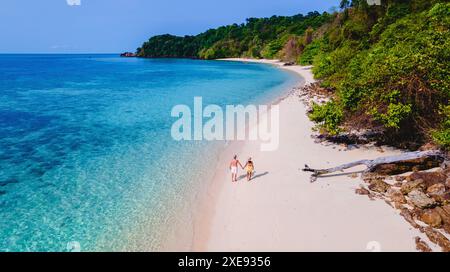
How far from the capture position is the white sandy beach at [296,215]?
9.02 metres

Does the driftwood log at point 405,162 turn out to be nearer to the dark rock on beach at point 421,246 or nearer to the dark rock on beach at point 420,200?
the dark rock on beach at point 420,200

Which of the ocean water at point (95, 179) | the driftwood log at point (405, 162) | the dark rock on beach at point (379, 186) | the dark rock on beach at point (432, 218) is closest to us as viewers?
the dark rock on beach at point (432, 218)

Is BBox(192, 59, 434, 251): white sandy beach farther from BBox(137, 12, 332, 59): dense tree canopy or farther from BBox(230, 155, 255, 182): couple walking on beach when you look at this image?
BBox(137, 12, 332, 59): dense tree canopy

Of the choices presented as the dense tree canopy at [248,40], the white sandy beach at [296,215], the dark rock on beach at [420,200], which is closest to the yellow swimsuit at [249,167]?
the white sandy beach at [296,215]

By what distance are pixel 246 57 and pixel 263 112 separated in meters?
125

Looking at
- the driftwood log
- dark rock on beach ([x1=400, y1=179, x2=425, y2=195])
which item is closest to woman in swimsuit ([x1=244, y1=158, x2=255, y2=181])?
the driftwood log

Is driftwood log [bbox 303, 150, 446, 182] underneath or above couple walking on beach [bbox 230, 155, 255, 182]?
above

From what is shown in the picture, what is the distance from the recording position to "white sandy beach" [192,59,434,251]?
902cm

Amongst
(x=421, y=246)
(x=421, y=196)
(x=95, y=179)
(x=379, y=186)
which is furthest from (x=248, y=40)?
(x=421, y=246)

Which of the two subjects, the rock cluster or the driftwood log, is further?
the driftwood log

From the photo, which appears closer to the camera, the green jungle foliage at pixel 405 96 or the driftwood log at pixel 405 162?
the driftwood log at pixel 405 162

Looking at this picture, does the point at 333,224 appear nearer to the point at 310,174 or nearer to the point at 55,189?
the point at 310,174

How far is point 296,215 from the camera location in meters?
10.5


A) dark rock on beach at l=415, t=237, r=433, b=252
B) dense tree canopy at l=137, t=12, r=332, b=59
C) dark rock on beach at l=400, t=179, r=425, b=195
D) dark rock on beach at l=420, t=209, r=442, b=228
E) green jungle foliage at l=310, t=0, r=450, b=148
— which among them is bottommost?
dark rock on beach at l=415, t=237, r=433, b=252
